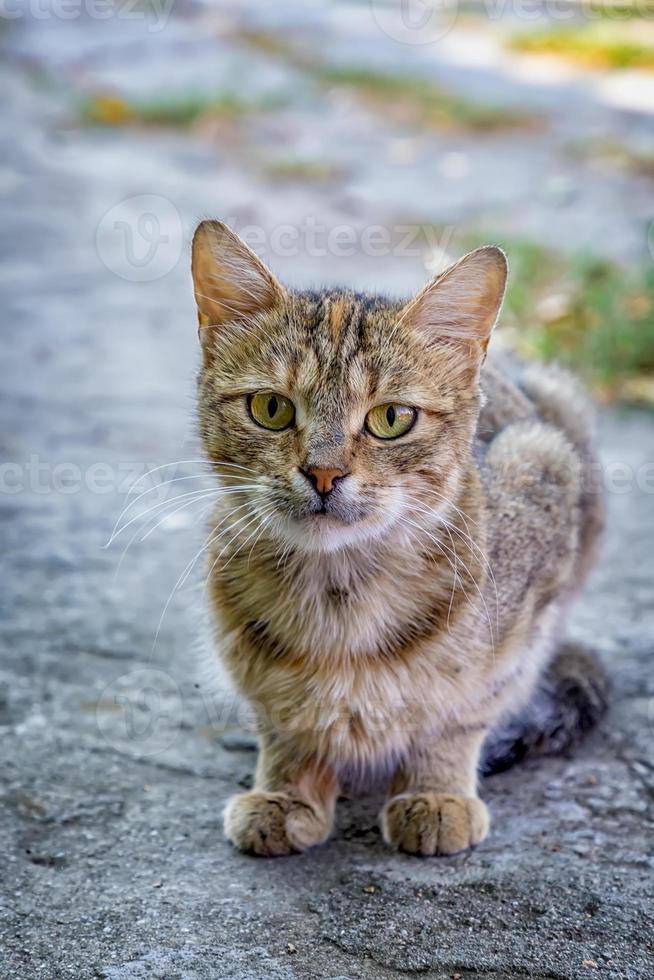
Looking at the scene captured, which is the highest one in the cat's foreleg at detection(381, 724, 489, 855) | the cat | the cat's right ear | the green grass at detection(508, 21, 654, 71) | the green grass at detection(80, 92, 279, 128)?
the green grass at detection(508, 21, 654, 71)

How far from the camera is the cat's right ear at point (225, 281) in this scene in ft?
8.83

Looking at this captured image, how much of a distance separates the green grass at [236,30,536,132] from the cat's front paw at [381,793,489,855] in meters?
7.15

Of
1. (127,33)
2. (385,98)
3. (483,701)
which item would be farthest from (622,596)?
(127,33)

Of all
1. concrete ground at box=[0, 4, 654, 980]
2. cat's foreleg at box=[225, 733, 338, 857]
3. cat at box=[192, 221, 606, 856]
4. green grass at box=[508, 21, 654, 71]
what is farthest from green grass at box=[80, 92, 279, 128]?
cat's foreleg at box=[225, 733, 338, 857]

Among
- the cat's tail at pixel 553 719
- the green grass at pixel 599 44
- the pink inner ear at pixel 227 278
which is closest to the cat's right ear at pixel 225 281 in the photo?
the pink inner ear at pixel 227 278

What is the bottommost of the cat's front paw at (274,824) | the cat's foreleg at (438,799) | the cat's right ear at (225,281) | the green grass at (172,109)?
the cat's front paw at (274,824)

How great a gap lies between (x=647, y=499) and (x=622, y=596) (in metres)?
0.82

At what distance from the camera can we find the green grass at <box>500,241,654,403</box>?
553 centimetres

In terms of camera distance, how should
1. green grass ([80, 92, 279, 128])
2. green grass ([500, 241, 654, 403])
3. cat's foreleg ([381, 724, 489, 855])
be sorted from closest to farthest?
1. cat's foreleg ([381, 724, 489, 855])
2. green grass ([500, 241, 654, 403])
3. green grass ([80, 92, 279, 128])

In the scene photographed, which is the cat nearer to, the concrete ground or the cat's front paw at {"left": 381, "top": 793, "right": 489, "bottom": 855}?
the cat's front paw at {"left": 381, "top": 793, "right": 489, "bottom": 855}

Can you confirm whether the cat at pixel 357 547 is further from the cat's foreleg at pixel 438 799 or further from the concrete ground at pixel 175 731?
the concrete ground at pixel 175 731

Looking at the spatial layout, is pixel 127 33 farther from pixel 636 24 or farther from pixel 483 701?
pixel 483 701

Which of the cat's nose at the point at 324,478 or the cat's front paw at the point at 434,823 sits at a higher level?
the cat's nose at the point at 324,478

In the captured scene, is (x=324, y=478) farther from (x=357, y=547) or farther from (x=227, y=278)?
(x=227, y=278)
